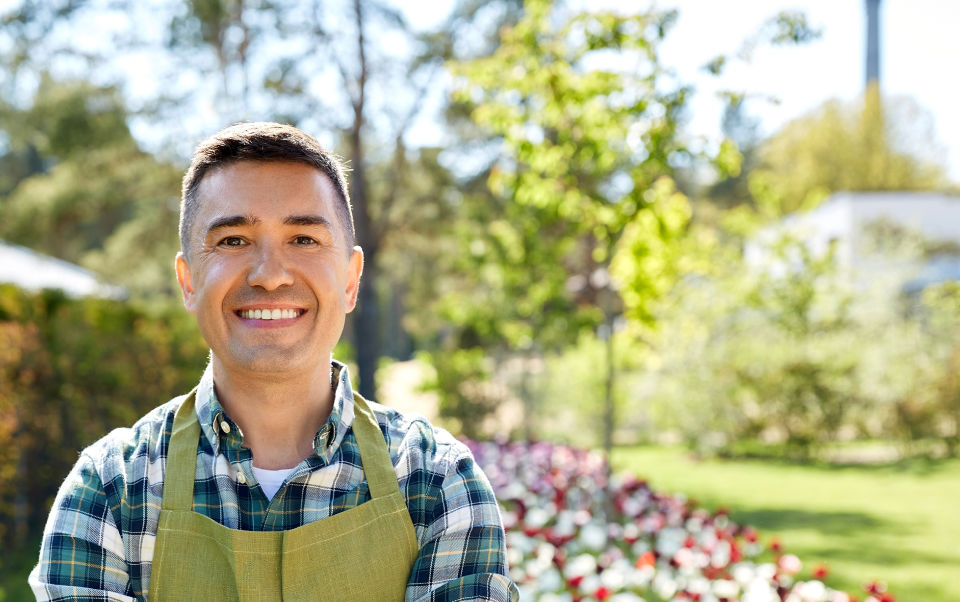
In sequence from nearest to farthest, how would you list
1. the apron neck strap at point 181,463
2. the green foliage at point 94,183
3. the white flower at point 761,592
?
the apron neck strap at point 181,463, the white flower at point 761,592, the green foliage at point 94,183

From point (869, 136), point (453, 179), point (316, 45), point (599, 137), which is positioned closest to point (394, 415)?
point (599, 137)

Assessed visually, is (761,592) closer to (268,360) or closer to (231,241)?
(268,360)

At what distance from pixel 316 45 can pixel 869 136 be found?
3461cm

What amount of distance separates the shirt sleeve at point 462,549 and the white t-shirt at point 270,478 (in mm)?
313

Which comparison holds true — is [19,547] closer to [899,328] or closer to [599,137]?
[599,137]

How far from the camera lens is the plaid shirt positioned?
1.55 meters

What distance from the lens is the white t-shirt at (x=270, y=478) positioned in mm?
1709

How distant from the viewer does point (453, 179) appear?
1711cm

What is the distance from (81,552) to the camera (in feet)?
5.02

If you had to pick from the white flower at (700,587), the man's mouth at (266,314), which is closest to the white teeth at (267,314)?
the man's mouth at (266,314)

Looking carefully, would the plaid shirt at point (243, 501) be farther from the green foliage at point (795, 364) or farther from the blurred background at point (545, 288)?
the green foliage at point (795, 364)

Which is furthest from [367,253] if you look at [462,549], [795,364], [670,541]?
[462,549]

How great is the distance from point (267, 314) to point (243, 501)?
37 centimetres

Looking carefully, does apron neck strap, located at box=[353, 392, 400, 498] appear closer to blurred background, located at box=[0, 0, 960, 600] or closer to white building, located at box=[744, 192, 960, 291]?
blurred background, located at box=[0, 0, 960, 600]
